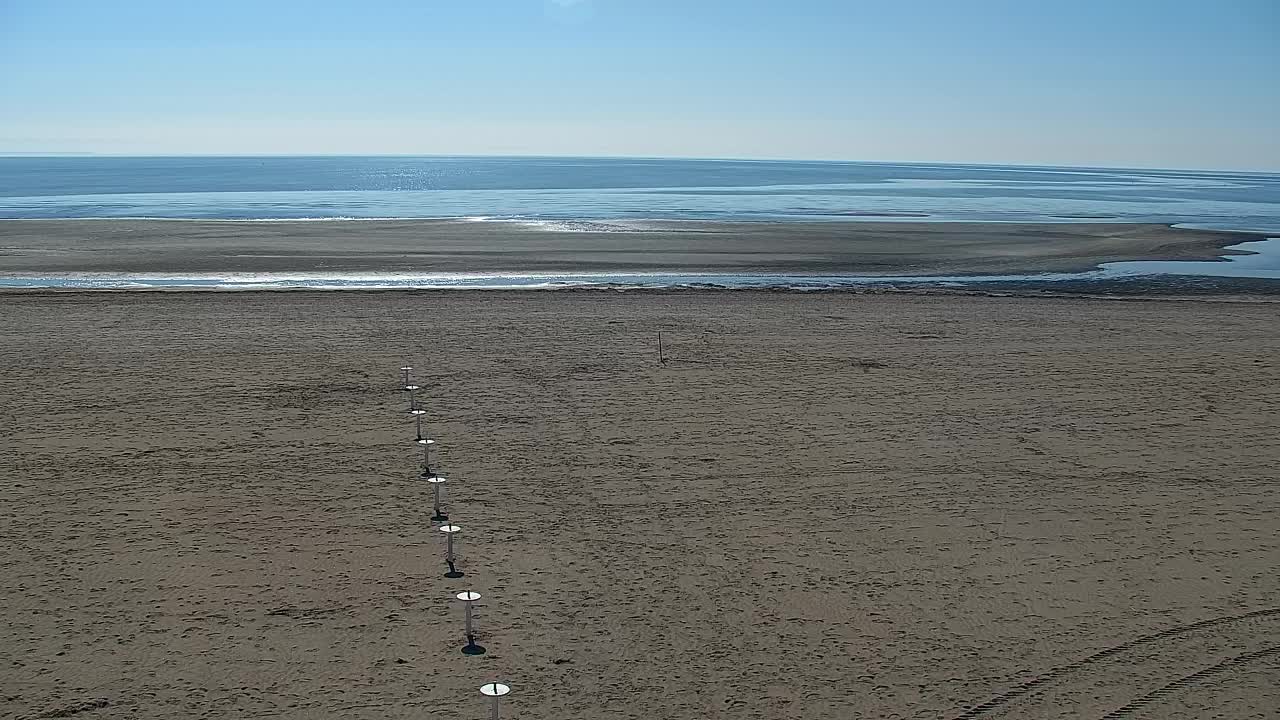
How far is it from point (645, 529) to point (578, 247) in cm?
3371

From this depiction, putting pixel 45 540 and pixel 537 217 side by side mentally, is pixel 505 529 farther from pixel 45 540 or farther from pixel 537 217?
pixel 537 217

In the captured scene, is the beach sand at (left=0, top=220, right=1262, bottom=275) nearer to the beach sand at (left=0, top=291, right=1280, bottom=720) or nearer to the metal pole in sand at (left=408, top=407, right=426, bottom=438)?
the beach sand at (left=0, top=291, right=1280, bottom=720)

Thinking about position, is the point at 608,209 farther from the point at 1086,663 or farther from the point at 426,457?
the point at 1086,663

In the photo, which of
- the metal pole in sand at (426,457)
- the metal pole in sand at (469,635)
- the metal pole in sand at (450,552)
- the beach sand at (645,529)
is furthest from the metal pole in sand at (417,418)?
the metal pole in sand at (469,635)

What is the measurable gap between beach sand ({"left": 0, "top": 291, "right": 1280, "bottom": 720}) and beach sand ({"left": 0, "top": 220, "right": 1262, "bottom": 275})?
52.9 feet

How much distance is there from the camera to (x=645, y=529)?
12297mm

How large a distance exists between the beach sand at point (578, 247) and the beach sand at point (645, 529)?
52.9 feet

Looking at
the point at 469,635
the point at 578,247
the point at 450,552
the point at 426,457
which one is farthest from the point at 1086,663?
the point at 578,247

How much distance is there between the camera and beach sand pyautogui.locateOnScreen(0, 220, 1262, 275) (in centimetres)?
3850

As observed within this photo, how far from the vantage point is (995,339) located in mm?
23812

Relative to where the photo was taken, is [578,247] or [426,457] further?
[578,247]

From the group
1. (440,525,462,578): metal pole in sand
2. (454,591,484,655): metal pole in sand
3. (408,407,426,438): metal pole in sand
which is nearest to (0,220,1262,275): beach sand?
(408,407,426,438): metal pole in sand

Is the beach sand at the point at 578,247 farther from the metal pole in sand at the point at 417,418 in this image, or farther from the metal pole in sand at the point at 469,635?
the metal pole in sand at the point at 469,635

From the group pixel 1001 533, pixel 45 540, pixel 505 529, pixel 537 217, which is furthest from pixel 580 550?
pixel 537 217
